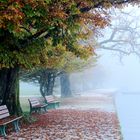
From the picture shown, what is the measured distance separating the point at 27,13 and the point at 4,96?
21.8 feet

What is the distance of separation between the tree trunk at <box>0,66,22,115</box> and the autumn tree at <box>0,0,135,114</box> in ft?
0.14

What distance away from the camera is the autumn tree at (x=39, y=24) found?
37.9ft

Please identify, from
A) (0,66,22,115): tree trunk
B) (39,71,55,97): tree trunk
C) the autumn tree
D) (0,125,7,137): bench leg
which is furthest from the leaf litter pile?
(39,71,55,97): tree trunk

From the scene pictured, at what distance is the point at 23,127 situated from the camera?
53.2ft

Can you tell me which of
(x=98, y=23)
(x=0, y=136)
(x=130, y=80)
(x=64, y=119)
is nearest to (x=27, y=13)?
(x=98, y=23)

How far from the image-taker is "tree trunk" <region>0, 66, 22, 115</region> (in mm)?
17844

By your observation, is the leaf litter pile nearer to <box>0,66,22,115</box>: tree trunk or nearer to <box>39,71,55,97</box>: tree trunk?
<box>0,66,22,115</box>: tree trunk

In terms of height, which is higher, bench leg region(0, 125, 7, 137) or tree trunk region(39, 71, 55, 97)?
tree trunk region(39, 71, 55, 97)

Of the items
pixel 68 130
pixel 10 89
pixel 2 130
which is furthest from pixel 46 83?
pixel 2 130

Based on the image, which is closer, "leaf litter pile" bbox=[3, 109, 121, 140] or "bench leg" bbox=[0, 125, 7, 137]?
"leaf litter pile" bbox=[3, 109, 121, 140]

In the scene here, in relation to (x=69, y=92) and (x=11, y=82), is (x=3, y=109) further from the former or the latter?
(x=69, y=92)

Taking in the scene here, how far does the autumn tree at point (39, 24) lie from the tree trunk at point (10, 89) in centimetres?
4

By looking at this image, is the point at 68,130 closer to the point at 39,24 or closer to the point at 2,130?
the point at 2,130

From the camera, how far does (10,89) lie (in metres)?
17.9
